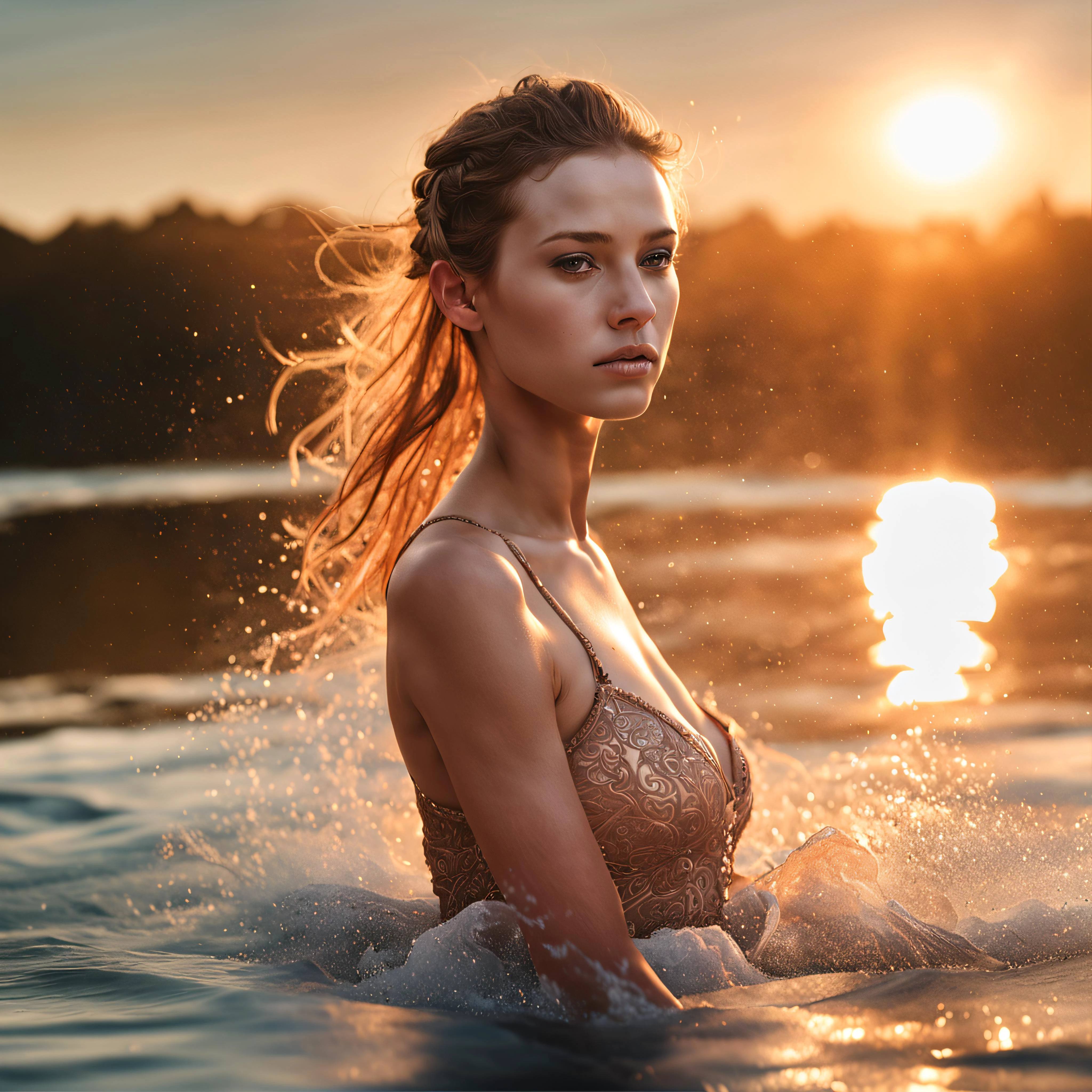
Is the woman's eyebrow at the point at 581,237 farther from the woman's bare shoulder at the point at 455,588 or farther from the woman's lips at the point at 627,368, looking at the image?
the woman's bare shoulder at the point at 455,588

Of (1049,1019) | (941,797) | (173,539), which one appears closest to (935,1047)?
(1049,1019)

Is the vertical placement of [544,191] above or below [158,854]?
above

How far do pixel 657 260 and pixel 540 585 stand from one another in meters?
0.69

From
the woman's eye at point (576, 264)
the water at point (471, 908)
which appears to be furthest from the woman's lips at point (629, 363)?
→ the water at point (471, 908)

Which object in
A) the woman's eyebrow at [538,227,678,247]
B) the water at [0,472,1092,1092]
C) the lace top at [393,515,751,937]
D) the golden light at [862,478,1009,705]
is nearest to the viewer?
the water at [0,472,1092,1092]

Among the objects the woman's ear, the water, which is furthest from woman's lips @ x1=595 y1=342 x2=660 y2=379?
A: the water

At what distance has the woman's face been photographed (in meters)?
2.12

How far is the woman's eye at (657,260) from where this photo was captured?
2211mm

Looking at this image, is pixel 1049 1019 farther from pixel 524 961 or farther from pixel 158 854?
pixel 158 854

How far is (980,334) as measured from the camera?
1280 cm

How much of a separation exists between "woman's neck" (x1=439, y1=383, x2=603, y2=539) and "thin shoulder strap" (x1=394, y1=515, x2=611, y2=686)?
71 mm

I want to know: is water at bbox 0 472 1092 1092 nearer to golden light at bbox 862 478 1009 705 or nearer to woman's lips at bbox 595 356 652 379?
golden light at bbox 862 478 1009 705

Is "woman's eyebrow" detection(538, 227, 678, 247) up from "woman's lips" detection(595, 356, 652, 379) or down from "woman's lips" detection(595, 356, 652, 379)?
up

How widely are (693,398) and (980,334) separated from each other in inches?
135
